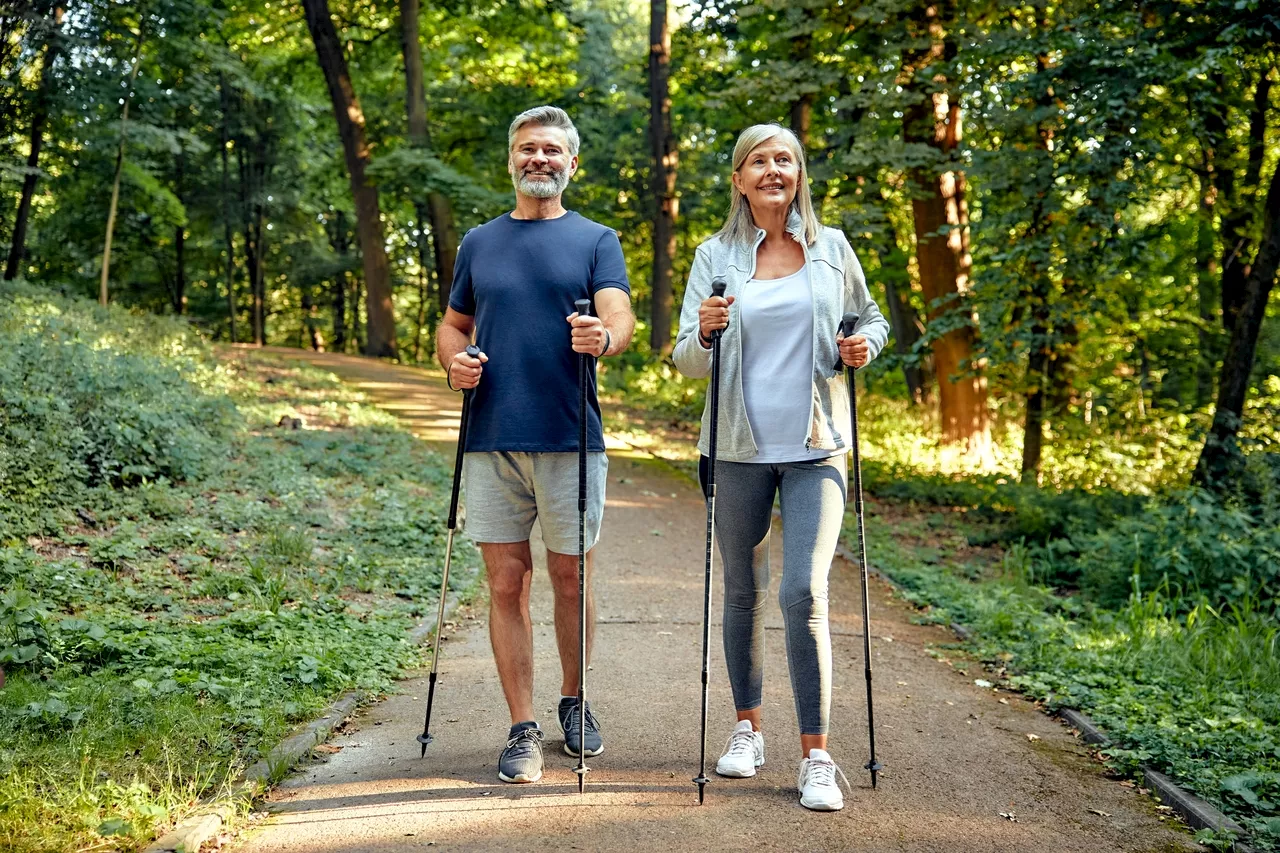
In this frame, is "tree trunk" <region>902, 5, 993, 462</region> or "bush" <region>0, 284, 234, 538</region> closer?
"bush" <region>0, 284, 234, 538</region>

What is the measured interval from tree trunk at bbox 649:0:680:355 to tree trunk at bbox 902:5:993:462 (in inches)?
295

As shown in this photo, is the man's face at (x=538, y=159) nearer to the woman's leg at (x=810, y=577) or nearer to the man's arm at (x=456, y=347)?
the man's arm at (x=456, y=347)

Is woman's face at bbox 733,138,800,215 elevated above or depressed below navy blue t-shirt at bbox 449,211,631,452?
above

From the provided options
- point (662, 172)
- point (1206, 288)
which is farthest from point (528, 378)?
point (662, 172)

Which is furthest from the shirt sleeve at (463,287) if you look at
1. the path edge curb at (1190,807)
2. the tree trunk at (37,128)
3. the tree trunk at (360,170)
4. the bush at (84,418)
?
the tree trunk at (360,170)

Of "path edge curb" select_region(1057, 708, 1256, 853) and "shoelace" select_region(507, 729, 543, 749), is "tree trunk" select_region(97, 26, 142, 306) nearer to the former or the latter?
"shoelace" select_region(507, 729, 543, 749)

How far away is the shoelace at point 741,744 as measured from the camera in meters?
4.07

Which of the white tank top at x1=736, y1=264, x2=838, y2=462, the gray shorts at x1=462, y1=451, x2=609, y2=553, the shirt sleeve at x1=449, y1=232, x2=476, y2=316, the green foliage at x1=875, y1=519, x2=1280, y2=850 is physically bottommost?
the green foliage at x1=875, y1=519, x2=1280, y2=850

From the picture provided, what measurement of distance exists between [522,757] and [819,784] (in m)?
1.03

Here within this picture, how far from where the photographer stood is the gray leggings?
149 inches

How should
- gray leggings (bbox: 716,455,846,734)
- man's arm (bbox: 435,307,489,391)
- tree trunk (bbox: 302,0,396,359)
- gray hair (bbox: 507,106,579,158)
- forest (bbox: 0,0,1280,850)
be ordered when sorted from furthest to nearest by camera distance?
tree trunk (bbox: 302,0,396,359)
forest (bbox: 0,0,1280,850)
gray hair (bbox: 507,106,579,158)
man's arm (bbox: 435,307,489,391)
gray leggings (bbox: 716,455,846,734)

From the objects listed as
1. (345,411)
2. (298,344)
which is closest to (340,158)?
(298,344)

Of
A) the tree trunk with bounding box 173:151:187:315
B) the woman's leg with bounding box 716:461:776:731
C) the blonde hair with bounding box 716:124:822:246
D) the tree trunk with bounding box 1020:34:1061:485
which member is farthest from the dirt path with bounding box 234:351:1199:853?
the tree trunk with bounding box 173:151:187:315

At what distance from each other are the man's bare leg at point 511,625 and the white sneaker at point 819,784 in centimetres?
101
